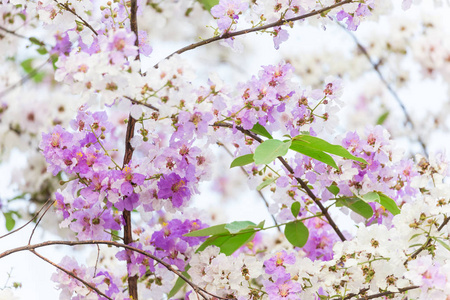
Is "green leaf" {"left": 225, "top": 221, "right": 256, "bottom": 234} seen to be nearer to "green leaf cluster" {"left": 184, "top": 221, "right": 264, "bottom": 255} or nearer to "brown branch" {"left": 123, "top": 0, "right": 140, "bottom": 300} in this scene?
"green leaf cluster" {"left": 184, "top": 221, "right": 264, "bottom": 255}

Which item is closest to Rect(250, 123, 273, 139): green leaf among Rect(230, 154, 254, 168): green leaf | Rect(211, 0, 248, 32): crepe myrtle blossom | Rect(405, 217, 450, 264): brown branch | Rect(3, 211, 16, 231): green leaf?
Rect(230, 154, 254, 168): green leaf

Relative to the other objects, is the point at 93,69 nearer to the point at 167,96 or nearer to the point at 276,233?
the point at 167,96

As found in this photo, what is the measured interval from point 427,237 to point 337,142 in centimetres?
21

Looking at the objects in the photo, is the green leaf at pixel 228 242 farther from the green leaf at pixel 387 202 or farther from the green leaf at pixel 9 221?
the green leaf at pixel 9 221

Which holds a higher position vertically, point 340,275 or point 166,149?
point 166,149

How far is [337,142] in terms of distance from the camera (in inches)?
32.5

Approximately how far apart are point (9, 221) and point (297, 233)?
714mm

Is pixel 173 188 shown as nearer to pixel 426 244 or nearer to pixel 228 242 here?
pixel 228 242

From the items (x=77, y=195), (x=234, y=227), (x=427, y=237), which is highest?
(x=77, y=195)

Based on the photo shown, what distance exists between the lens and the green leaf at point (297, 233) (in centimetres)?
85

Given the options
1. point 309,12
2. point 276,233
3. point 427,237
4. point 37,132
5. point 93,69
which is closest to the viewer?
point 93,69

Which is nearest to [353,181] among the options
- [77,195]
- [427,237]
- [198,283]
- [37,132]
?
[427,237]

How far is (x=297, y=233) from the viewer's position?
2.80 ft

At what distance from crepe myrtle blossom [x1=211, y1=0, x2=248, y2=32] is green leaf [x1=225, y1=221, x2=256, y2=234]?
27 cm
